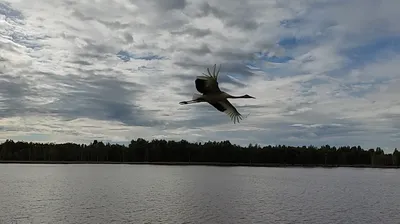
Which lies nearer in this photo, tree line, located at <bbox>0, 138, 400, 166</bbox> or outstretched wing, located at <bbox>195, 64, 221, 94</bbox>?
outstretched wing, located at <bbox>195, 64, 221, 94</bbox>

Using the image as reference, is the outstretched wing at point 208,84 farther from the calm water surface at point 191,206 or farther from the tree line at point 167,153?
the tree line at point 167,153

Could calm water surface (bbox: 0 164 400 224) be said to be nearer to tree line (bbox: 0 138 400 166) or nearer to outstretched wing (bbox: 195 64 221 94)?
outstretched wing (bbox: 195 64 221 94)

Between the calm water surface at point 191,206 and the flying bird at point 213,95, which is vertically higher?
the flying bird at point 213,95

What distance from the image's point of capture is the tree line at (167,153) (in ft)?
582

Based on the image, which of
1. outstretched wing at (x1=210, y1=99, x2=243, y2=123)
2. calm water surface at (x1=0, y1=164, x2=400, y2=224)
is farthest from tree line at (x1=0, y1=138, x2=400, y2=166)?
outstretched wing at (x1=210, y1=99, x2=243, y2=123)

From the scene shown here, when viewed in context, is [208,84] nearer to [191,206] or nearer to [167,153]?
[191,206]

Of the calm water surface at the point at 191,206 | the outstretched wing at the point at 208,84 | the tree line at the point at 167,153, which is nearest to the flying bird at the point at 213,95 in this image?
the outstretched wing at the point at 208,84

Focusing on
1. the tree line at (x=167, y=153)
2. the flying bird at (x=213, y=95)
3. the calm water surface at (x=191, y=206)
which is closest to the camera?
the flying bird at (x=213, y=95)

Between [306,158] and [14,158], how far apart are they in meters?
118

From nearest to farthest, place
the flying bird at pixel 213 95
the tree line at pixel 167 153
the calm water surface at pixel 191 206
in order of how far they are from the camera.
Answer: the flying bird at pixel 213 95 < the calm water surface at pixel 191 206 < the tree line at pixel 167 153

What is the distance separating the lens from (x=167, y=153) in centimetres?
18088

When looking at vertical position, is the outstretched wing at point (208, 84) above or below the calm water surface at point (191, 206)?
above

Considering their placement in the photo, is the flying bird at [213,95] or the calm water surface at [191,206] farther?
the calm water surface at [191,206]

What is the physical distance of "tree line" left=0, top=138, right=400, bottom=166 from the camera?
582ft
